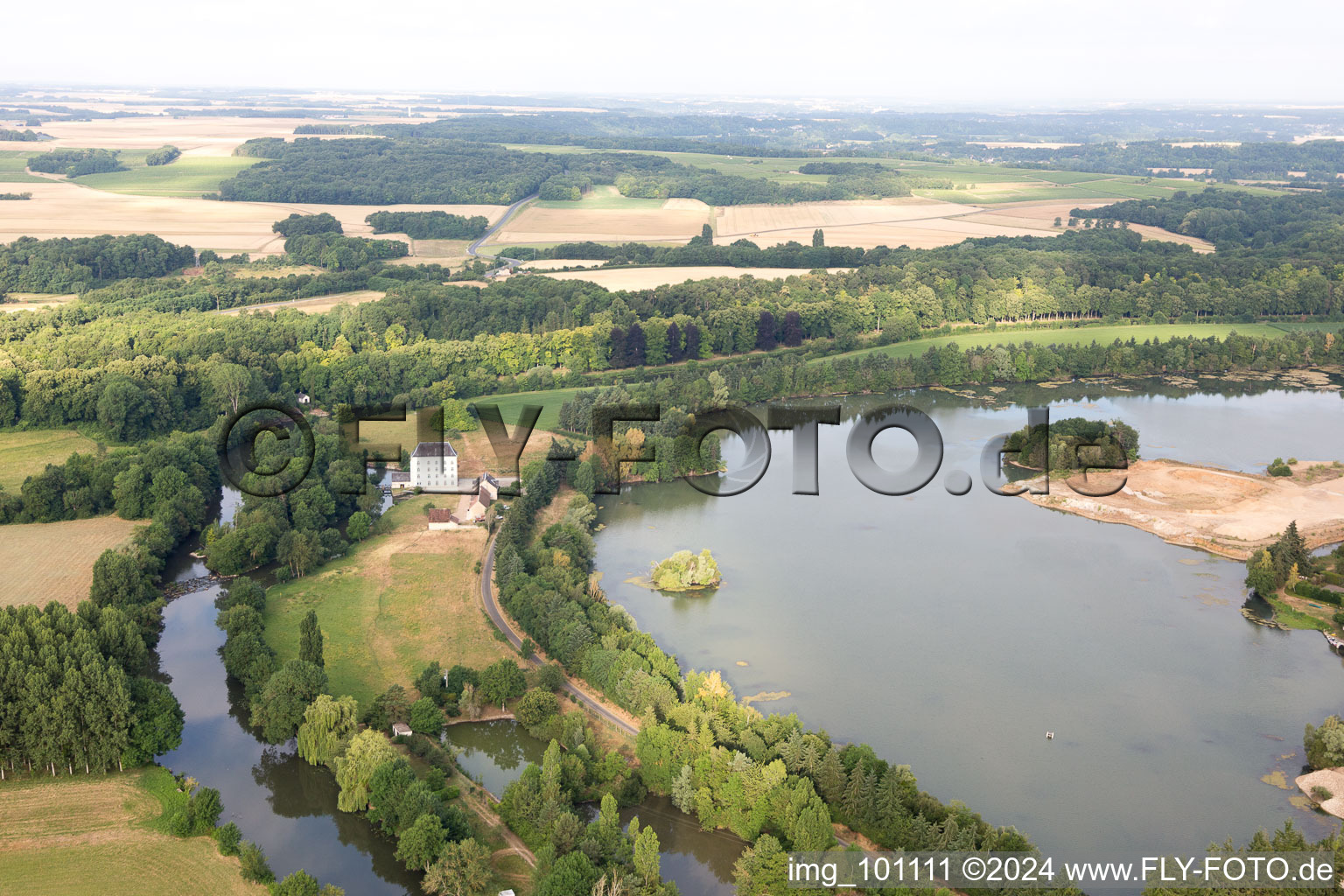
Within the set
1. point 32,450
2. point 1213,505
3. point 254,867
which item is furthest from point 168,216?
point 1213,505

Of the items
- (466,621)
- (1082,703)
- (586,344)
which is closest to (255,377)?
(586,344)

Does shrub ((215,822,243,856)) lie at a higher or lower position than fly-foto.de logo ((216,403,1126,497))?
lower

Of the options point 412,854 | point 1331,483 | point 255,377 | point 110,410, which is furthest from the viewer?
point 255,377

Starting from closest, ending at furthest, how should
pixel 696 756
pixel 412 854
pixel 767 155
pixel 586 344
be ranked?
pixel 412 854 < pixel 696 756 < pixel 586 344 < pixel 767 155

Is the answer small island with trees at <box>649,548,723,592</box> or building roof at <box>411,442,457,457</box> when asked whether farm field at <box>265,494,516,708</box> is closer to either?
building roof at <box>411,442,457,457</box>

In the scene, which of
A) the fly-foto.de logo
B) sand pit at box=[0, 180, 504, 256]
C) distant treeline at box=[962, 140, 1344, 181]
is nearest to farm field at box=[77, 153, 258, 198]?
sand pit at box=[0, 180, 504, 256]

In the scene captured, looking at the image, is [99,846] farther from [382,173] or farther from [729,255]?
[382,173]

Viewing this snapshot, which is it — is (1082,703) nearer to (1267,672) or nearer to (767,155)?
(1267,672)
